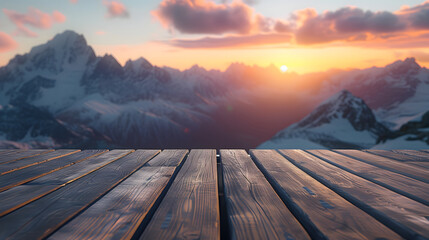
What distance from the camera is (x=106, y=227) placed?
1.83m

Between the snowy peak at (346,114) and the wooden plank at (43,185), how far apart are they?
171 meters

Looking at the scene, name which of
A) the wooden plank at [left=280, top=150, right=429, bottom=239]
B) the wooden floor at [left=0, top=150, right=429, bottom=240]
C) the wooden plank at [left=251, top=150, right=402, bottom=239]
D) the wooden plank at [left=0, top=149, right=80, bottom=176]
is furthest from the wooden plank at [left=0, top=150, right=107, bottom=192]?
the wooden plank at [left=280, top=150, right=429, bottom=239]

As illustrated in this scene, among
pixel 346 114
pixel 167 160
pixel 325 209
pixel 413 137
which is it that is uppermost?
pixel 346 114

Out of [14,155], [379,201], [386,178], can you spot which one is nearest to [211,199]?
[379,201]

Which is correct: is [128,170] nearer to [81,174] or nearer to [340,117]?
[81,174]

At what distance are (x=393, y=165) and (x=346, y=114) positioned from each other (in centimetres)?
18122

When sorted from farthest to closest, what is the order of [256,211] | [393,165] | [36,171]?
1. [393,165]
2. [36,171]
3. [256,211]

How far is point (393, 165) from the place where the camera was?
3.71 m

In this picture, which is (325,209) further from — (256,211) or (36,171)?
(36,171)

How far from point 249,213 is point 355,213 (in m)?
0.77

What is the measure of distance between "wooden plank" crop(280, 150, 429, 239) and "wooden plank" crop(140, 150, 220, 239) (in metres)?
1.14

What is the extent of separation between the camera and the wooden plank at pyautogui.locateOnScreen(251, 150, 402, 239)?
1786 millimetres

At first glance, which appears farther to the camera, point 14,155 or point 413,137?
point 413,137

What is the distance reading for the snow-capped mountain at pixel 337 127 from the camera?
148 m
